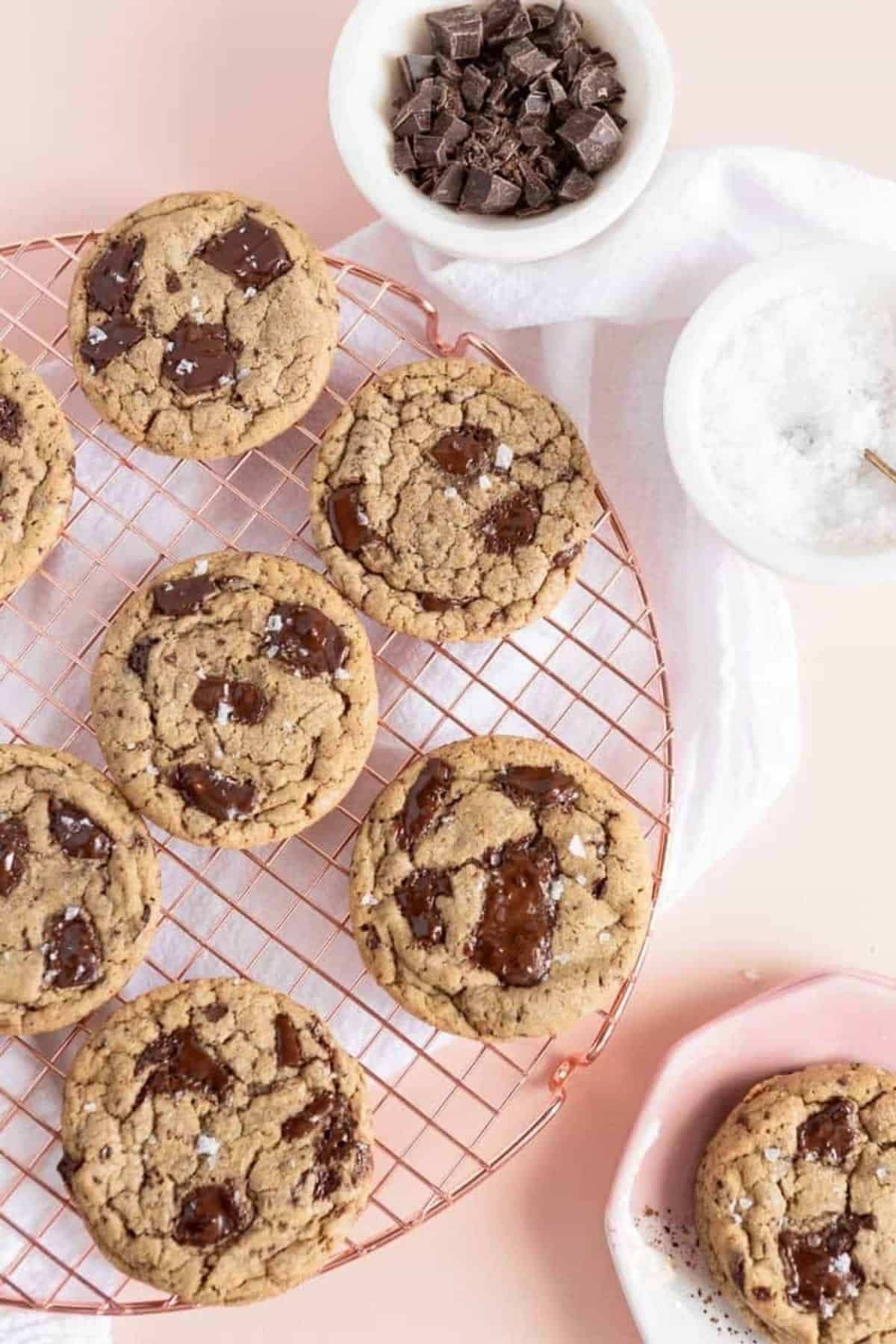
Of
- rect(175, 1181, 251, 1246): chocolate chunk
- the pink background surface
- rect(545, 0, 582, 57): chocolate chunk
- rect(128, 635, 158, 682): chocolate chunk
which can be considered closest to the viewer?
rect(175, 1181, 251, 1246): chocolate chunk

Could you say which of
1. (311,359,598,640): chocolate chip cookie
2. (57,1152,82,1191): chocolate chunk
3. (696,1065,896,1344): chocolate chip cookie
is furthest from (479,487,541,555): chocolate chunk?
(57,1152,82,1191): chocolate chunk

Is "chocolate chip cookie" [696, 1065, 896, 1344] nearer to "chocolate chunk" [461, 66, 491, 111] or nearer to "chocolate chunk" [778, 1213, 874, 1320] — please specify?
"chocolate chunk" [778, 1213, 874, 1320]

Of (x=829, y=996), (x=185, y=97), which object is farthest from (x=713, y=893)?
(x=185, y=97)

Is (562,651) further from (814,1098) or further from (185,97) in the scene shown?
(185,97)

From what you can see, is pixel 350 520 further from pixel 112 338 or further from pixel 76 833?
pixel 76 833

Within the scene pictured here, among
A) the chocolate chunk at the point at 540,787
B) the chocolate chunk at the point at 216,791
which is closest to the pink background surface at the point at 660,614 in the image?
the chocolate chunk at the point at 540,787

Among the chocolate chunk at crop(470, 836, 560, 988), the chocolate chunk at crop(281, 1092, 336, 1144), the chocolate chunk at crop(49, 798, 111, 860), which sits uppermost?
the chocolate chunk at crop(470, 836, 560, 988)

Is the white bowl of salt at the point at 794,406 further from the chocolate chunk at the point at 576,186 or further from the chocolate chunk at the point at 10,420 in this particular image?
the chocolate chunk at the point at 10,420

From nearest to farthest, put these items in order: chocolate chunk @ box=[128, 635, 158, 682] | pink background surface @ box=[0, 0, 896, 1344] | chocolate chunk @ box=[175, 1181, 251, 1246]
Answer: chocolate chunk @ box=[175, 1181, 251, 1246]
chocolate chunk @ box=[128, 635, 158, 682]
pink background surface @ box=[0, 0, 896, 1344]
